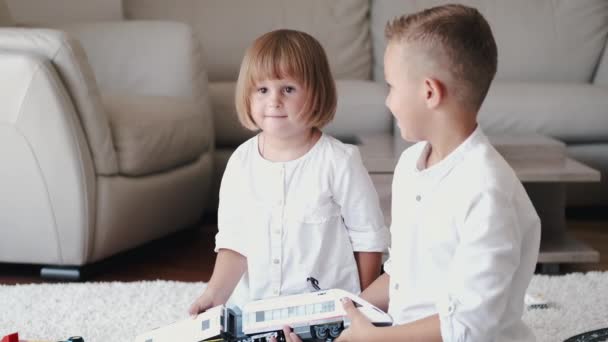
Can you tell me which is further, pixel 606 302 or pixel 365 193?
pixel 606 302

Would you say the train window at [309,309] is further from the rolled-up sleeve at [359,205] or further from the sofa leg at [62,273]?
the sofa leg at [62,273]

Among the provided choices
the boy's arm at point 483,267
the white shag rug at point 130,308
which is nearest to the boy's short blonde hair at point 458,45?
the boy's arm at point 483,267

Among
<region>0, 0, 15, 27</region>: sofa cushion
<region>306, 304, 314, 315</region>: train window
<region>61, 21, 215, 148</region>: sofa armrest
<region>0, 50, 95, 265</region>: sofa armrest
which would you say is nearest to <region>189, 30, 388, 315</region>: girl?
<region>306, 304, 314, 315</region>: train window

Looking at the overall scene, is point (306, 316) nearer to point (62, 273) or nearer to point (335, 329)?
point (335, 329)

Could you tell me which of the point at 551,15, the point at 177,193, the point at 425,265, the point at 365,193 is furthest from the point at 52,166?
the point at 551,15

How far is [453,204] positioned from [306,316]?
11.0 inches

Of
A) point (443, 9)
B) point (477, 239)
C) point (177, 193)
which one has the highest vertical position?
point (443, 9)

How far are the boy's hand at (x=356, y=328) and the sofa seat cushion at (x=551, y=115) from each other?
1.72 metres

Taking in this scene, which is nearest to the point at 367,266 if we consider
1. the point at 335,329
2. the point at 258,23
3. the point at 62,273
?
the point at 335,329

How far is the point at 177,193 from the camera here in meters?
2.49

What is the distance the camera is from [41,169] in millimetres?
2088

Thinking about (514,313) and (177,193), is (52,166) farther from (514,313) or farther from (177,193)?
(514,313)

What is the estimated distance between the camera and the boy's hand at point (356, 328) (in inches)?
45.5

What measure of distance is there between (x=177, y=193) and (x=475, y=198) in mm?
1532
